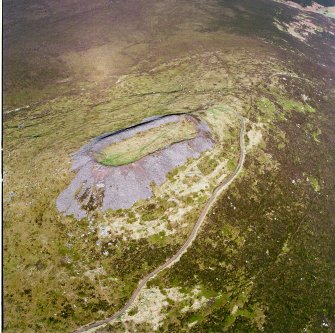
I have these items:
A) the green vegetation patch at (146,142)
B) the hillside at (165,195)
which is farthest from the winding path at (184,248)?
the green vegetation patch at (146,142)

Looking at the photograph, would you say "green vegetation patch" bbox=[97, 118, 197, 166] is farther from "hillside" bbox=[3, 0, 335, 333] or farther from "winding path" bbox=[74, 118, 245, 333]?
"winding path" bbox=[74, 118, 245, 333]

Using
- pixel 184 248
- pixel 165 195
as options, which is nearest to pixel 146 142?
pixel 165 195

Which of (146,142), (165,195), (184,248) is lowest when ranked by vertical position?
(184,248)

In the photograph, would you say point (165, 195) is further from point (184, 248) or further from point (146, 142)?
point (146, 142)

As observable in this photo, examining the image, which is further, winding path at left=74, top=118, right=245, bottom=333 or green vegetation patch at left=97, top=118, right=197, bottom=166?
green vegetation patch at left=97, top=118, right=197, bottom=166

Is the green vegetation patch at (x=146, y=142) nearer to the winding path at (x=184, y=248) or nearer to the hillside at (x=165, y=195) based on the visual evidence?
the hillside at (x=165, y=195)

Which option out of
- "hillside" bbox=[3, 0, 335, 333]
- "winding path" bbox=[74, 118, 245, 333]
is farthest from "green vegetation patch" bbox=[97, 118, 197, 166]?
"winding path" bbox=[74, 118, 245, 333]

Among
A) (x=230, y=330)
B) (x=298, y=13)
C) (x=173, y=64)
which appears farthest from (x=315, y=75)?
(x=230, y=330)

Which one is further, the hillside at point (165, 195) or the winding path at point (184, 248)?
the hillside at point (165, 195)

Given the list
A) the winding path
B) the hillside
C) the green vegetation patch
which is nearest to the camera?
the winding path
